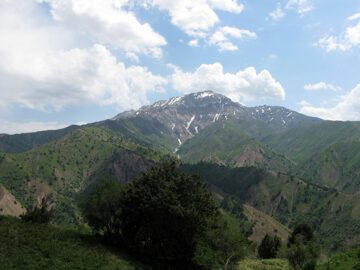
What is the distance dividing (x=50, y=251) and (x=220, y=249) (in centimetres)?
2606

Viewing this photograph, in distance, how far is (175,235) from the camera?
3059 inches

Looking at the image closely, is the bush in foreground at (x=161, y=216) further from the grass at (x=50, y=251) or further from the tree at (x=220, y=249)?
the grass at (x=50, y=251)

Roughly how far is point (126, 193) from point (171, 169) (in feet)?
33.4

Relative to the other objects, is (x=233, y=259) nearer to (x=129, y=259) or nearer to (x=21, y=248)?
(x=129, y=259)

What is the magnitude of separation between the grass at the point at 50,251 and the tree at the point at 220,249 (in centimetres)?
1016

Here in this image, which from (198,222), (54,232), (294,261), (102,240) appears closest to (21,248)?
(54,232)

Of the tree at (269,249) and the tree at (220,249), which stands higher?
the tree at (220,249)

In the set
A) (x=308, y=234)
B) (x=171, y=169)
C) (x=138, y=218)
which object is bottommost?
(x=308, y=234)

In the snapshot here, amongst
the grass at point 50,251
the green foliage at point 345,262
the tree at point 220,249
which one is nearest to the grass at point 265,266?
the tree at point 220,249

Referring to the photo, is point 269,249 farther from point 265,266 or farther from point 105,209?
point 105,209

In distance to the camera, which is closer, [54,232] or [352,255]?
[352,255]

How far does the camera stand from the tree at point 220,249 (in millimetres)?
68625

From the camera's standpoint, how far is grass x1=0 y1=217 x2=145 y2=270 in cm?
5668

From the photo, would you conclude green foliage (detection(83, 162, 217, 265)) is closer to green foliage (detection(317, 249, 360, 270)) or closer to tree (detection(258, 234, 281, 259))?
green foliage (detection(317, 249, 360, 270))
